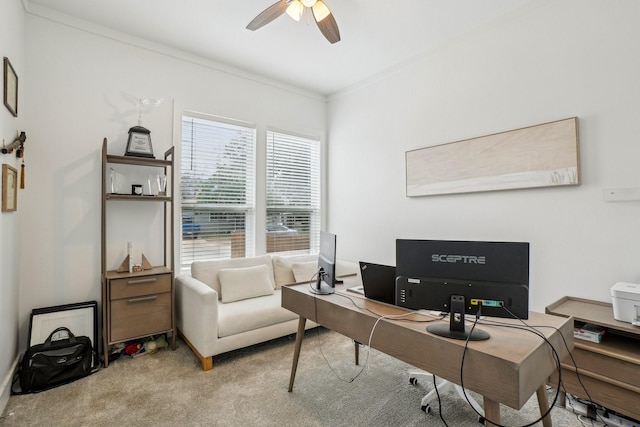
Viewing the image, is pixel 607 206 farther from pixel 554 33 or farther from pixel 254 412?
pixel 254 412

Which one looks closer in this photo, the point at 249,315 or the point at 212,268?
the point at 249,315

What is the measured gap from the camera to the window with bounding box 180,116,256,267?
3443 mm

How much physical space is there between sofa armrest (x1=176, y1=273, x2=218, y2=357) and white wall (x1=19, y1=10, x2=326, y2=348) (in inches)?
30.5

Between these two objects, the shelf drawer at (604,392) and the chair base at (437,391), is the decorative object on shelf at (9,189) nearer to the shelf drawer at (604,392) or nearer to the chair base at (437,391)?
the chair base at (437,391)

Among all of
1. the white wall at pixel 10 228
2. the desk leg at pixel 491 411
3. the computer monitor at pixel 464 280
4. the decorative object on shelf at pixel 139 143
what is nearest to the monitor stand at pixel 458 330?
the computer monitor at pixel 464 280

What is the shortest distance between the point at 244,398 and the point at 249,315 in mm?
752

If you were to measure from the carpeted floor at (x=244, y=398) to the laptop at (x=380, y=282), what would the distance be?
2.44ft

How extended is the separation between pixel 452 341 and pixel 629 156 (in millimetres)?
1988

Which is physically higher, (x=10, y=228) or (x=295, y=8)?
(x=295, y=8)

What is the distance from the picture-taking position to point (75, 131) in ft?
9.27

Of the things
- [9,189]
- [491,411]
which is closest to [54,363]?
[9,189]

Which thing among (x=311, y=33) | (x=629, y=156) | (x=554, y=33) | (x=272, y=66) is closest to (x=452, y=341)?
(x=629, y=156)

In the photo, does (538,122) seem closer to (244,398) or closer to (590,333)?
(590,333)

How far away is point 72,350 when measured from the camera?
2395mm
